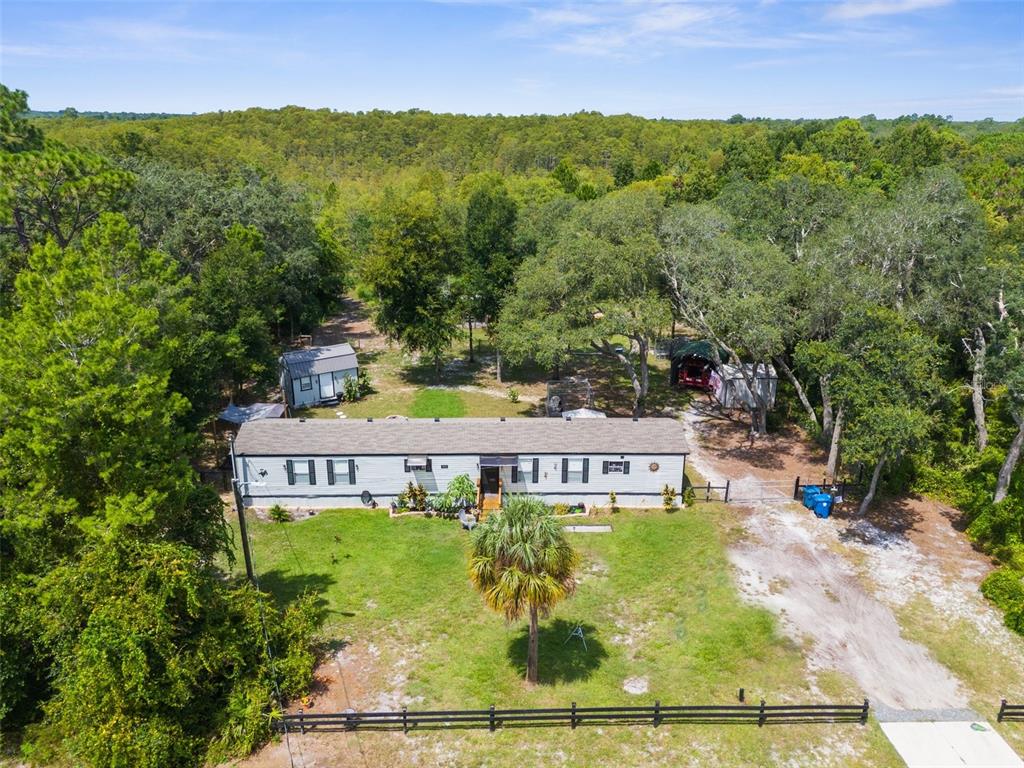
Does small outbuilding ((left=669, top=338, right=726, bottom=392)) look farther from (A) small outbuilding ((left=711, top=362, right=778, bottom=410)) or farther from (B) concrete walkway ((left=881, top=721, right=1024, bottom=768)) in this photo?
(B) concrete walkway ((left=881, top=721, right=1024, bottom=768))

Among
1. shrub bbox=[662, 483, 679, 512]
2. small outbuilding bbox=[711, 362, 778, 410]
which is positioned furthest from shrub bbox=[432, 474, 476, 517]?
small outbuilding bbox=[711, 362, 778, 410]

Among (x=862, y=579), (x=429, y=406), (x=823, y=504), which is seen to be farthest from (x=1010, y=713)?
(x=429, y=406)

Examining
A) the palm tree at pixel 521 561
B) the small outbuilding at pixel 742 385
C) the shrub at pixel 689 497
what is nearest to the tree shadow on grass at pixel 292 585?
the palm tree at pixel 521 561

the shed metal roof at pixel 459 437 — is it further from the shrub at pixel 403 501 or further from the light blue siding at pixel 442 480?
the shrub at pixel 403 501

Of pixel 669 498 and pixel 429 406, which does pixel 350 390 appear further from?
pixel 669 498

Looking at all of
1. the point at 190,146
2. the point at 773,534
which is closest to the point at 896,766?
the point at 773,534
